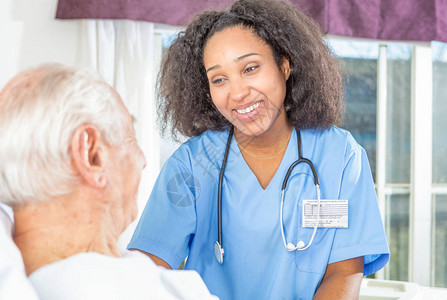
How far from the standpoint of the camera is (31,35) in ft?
8.92

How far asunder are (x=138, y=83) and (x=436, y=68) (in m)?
1.76

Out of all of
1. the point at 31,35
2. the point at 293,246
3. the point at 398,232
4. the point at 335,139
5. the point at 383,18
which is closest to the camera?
the point at 293,246

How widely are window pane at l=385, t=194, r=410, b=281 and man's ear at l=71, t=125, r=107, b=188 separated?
262 cm

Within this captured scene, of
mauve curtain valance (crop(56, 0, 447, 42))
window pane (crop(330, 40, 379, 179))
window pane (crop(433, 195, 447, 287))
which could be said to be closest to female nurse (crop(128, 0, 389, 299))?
mauve curtain valance (crop(56, 0, 447, 42))

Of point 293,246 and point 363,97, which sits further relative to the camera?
point 363,97

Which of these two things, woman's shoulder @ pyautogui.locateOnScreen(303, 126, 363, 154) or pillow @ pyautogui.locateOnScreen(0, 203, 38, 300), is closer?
pillow @ pyautogui.locateOnScreen(0, 203, 38, 300)

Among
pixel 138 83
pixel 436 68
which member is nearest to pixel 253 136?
pixel 138 83

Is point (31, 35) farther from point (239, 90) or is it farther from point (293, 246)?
point (293, 246)

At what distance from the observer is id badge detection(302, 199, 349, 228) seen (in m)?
1.32

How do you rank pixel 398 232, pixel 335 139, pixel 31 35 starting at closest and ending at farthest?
pixel 335 139, pixel 31 35, pixel 398 232

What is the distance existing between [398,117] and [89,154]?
267cm

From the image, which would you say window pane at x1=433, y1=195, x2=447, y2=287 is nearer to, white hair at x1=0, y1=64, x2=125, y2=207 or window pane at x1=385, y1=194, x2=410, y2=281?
window pane at x1=385, y1=194, x2=410, y2=281

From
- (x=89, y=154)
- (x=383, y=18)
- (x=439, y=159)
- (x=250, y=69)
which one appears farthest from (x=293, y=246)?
(x=439, y=159)

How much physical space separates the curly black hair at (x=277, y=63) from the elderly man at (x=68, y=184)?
2.44 ft
